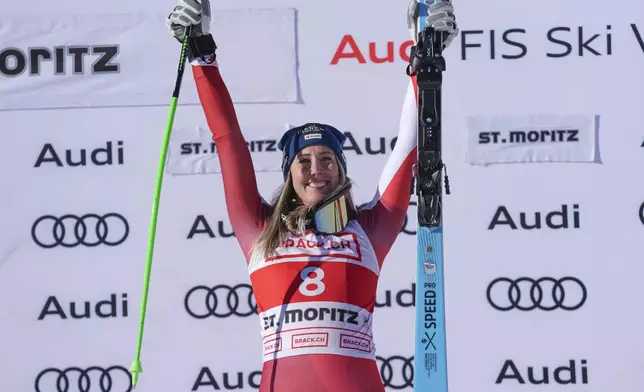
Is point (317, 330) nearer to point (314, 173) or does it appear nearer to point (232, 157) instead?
point (314, 173)

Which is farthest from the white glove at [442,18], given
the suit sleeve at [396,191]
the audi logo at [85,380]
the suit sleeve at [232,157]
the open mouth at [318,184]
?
the audi logo at [85,380]

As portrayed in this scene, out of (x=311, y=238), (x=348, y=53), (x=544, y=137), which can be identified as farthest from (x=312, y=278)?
(x=544, y=137)

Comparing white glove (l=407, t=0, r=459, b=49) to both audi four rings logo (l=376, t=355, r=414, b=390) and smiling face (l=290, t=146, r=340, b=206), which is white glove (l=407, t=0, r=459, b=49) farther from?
audi four rings logo (l=376, t=355, r=414, b=390)

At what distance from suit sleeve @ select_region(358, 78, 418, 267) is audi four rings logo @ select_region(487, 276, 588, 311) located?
1.00 m

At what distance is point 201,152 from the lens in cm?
432

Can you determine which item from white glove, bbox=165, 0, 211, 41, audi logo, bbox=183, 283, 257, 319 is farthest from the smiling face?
audi logo, bbox=183, 283, 257, 319

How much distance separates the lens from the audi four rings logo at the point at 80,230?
4.34 m

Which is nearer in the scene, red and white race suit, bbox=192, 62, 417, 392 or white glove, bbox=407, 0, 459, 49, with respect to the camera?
red and white race suit, bbox=192, 62, 417, 392

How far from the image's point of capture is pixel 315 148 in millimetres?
3367

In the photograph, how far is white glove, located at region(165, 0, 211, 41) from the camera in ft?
10.8

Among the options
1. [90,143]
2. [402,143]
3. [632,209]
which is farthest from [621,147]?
[90,143]

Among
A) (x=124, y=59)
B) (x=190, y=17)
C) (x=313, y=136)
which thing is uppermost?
(x=124, y=59)

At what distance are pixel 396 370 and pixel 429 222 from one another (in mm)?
1183

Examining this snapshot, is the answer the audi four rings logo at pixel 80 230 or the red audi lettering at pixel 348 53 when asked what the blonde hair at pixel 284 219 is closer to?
the red audi lettering at pixel 348 53
